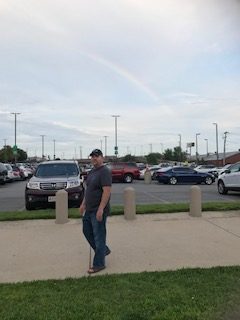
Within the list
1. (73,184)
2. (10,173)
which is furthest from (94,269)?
(10,173)

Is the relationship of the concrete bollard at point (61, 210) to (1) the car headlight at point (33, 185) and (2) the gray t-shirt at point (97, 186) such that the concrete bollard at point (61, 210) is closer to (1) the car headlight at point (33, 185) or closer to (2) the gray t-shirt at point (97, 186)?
(1) the car headlight at point (33, 185)

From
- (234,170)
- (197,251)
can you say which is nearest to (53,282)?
(197,251)

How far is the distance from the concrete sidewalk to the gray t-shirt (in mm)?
965

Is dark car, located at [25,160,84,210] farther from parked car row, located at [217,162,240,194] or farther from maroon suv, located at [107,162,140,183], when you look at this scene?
maroon suv, located at [107,162,140,183]

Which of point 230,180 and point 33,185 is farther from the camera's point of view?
point 230,180

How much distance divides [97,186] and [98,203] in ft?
0.82

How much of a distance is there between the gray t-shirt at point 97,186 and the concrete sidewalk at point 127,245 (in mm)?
965

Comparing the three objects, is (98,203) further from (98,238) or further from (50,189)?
(50,189)

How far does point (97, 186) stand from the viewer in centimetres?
707

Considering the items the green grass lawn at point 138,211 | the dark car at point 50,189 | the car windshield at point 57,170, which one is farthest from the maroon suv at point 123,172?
the green grass lawn at point 138,211

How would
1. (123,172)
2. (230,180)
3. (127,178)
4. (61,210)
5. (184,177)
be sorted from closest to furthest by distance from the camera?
(61,210) → (230,180) → (184,177) → (123,172) → (127,178)

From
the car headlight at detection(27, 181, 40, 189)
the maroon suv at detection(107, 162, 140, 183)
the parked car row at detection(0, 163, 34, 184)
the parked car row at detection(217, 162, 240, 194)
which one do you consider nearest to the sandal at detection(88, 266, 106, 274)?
the car headlight at detection(27, 181, 40, 189)

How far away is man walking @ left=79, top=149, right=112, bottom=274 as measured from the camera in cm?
696

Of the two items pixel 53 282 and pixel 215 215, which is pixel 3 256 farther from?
pixel 215 215
